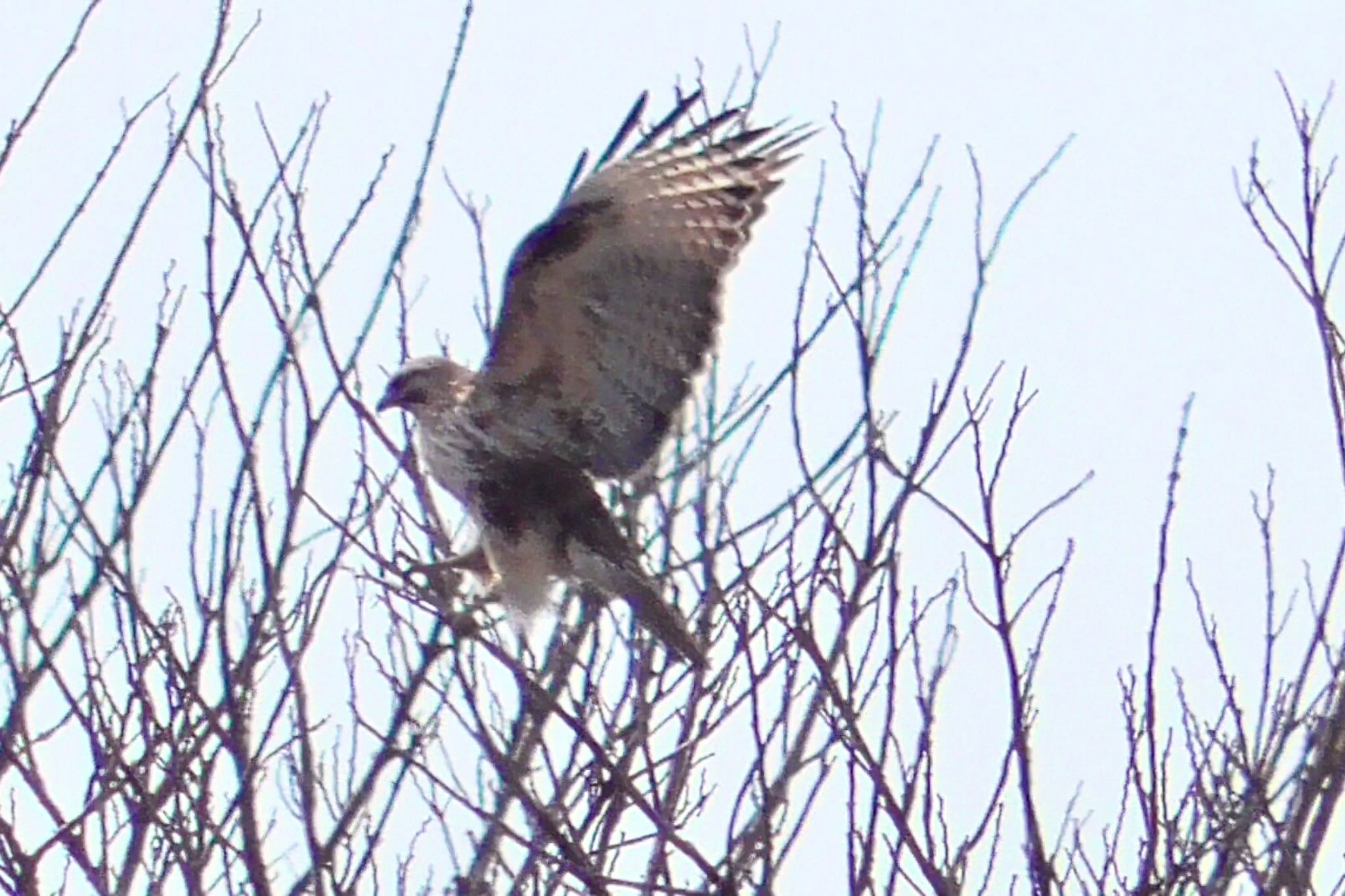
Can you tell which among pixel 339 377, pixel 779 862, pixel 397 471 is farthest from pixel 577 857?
pixel 397 471

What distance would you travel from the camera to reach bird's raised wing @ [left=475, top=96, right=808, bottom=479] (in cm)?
554

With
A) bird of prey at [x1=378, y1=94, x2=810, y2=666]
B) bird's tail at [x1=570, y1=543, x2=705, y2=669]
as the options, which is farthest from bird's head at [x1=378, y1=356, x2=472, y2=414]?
bird's tail at [x1=570, y1=543, x2=705, y2=669]

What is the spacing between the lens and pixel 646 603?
4.95m

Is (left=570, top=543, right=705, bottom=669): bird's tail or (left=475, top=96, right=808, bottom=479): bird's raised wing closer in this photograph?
(left=570, top=543, right=705, bottom=669): bird's tail

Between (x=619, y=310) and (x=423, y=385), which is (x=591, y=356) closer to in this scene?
(x=619, y=310)

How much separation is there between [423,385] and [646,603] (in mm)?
1019

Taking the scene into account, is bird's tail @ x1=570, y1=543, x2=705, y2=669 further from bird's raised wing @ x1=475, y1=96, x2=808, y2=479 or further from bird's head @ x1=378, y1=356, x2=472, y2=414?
bird's head @ x1=378, y1=356, x2=472, y2=414

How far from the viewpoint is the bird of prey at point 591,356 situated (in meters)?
5.55

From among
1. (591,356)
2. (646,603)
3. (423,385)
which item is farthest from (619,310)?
(646,603)

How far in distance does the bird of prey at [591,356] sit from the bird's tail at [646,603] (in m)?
0.02

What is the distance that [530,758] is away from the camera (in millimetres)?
4434

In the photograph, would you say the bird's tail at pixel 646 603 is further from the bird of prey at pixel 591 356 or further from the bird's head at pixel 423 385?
the bird's head at pixel 423 385

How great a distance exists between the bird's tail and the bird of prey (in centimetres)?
2

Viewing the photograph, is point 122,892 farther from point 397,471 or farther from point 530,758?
point 397,471
